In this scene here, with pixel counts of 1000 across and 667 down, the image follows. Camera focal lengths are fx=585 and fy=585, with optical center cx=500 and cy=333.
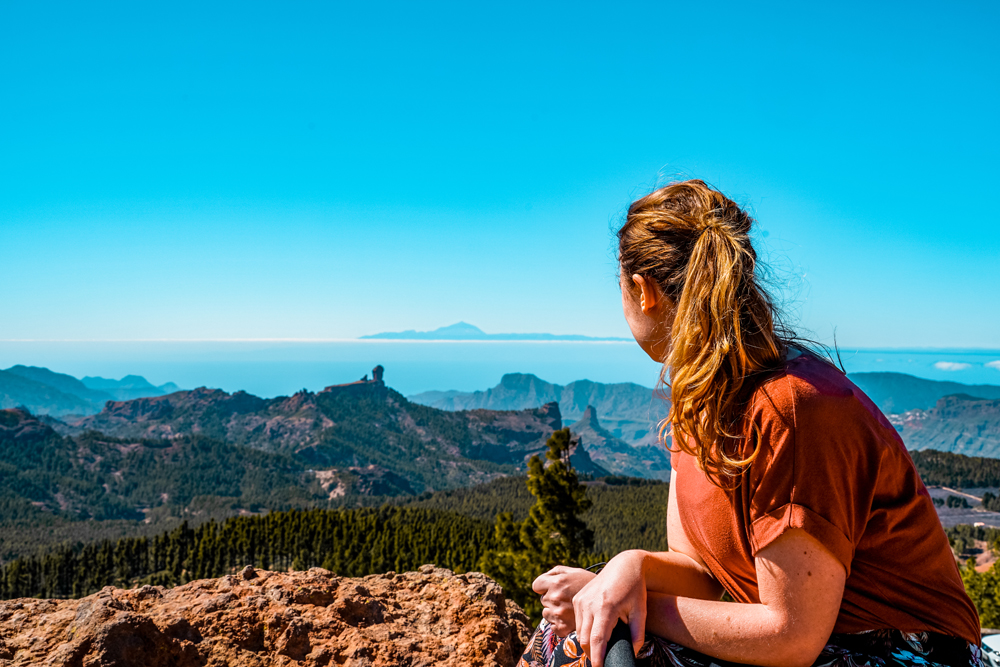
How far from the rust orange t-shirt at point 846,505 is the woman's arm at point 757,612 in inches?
2.7

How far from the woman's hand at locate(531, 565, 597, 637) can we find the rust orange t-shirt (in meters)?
0.62

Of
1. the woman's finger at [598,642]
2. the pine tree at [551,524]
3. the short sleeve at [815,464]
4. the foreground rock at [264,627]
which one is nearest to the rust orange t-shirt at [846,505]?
the short sleeve at [815,464]

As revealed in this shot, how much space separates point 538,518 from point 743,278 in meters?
18.8

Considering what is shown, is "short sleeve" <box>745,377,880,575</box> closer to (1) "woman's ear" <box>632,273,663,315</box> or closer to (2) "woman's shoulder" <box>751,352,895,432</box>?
(2) "woman's shoulder" <box>751,352,895,432</box>

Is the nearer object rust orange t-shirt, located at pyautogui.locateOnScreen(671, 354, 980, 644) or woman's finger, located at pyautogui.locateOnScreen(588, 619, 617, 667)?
rust orange t-shirt, located at pyautogui.locateOnScreen(671, 354, 980, 644)

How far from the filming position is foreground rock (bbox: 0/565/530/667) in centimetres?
385

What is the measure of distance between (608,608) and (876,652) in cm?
100

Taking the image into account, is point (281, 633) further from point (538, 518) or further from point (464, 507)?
point (464, 507)

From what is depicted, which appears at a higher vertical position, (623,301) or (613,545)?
(623,301)

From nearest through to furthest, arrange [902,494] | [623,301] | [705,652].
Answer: [902,494] < [705,652] < [623,301]

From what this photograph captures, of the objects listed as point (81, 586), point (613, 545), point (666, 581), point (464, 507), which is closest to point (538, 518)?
point (666, 581)

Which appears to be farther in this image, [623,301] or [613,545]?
[613,545]

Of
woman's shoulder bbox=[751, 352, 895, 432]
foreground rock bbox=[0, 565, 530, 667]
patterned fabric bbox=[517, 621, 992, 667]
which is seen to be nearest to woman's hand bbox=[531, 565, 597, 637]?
patterned fabric bbox=[517, 621, 992, 667]

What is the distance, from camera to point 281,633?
4.25 metres
